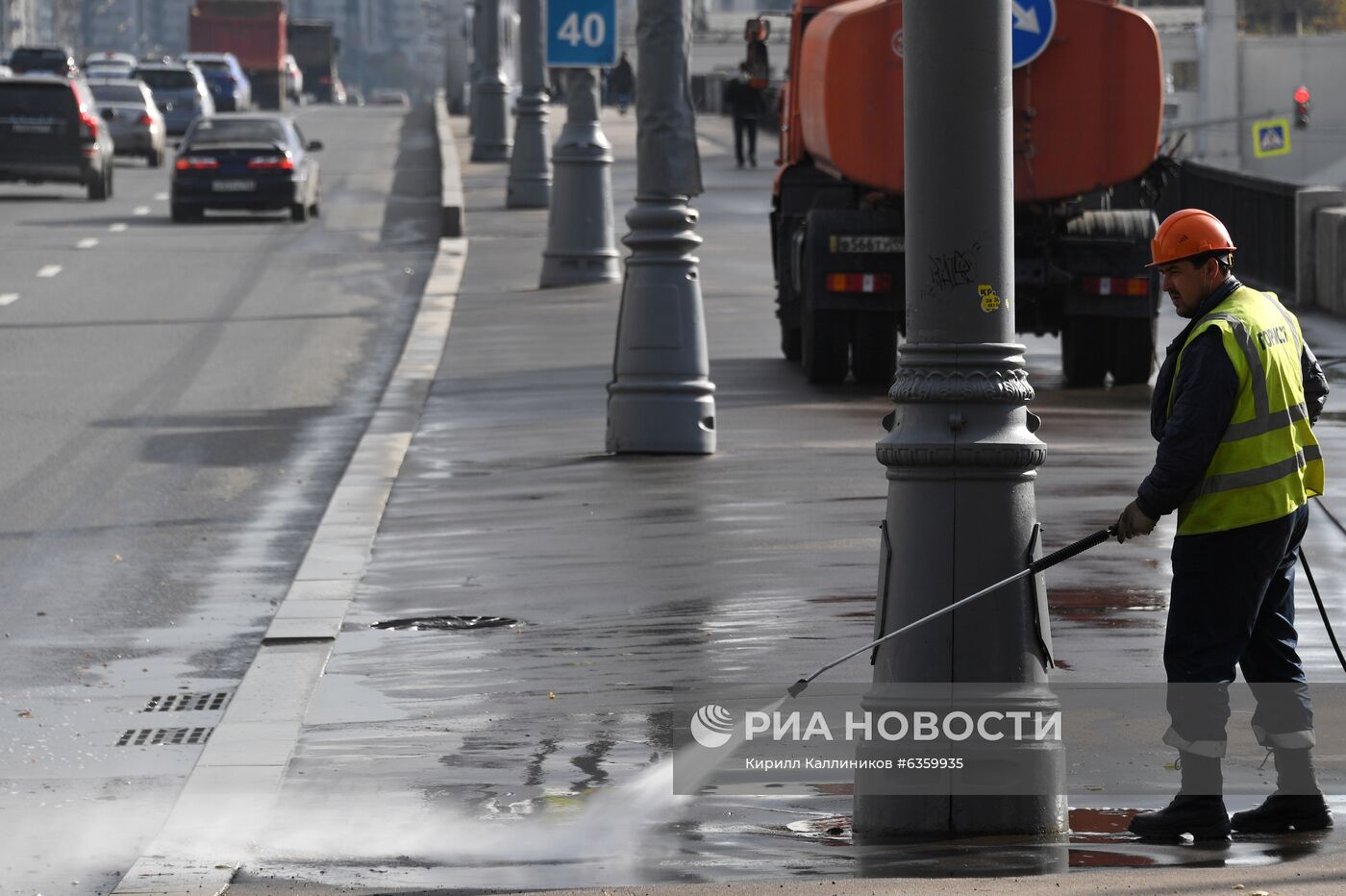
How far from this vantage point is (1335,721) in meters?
7.54

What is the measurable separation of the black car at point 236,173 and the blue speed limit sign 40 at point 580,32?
14516 millimetres

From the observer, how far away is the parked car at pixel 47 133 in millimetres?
39250

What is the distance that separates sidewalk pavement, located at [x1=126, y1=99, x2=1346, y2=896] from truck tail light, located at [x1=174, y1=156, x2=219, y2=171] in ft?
61.8

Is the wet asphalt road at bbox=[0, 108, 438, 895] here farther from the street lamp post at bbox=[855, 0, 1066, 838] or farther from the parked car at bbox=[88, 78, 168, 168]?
the parked car at bbox=[88, 78, 168, 168]

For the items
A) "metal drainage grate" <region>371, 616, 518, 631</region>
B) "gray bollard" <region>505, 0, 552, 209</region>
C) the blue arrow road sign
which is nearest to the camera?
"metal drainage grate" <region>371, 616, 518, 631</region>

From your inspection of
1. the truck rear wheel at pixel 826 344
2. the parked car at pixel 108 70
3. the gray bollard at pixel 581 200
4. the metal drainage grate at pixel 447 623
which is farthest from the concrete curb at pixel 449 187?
the metal drainage grate at pixel 447 623

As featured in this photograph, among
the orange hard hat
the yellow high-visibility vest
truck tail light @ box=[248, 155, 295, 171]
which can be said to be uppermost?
truck tail light @ box=[248, 155, 295, 171]

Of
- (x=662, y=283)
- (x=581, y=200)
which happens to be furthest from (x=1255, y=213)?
(x=662, y=283)

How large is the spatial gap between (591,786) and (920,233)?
5.98 ft

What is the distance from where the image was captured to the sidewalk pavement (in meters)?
6.08

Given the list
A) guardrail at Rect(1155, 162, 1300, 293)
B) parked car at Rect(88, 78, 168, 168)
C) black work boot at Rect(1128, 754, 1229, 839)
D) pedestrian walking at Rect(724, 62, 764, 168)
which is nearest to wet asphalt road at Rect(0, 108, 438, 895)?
black work boot at Rect(1128, 754, 1229, 839)

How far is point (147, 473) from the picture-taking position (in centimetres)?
1426

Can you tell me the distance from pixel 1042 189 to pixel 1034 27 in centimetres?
112

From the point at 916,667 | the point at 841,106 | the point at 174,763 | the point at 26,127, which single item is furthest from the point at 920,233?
the point at 26,127
